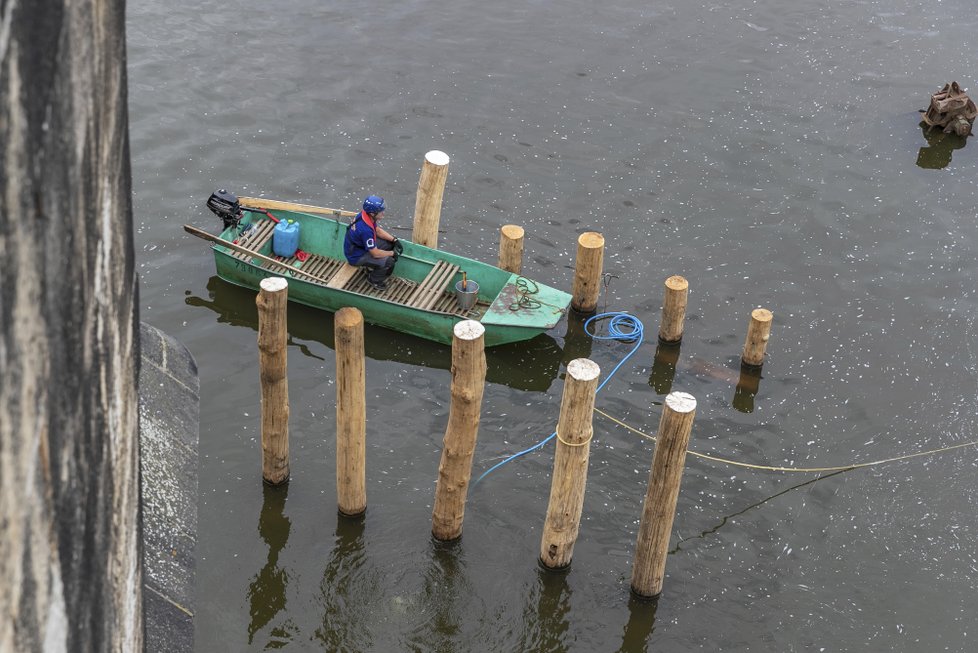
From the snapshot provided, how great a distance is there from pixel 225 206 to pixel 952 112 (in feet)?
44.7

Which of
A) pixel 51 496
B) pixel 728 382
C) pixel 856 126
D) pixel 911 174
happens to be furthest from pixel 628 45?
pixel 51 496

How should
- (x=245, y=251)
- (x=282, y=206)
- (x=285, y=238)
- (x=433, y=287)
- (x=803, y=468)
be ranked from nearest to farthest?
(x=803, y=468) → (x=245, y=251) → (x=433, y=287) → (x=285, y=238) → (x=282, y=206)

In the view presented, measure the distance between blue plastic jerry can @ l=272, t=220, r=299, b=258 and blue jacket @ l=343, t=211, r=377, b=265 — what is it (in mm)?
Answer: 964

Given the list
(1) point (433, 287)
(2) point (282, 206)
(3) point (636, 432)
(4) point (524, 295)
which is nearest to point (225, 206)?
(2) point (282, 206)

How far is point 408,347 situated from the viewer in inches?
593

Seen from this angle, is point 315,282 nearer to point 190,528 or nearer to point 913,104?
point 190,528

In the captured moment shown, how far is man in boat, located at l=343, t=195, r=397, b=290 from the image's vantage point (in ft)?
48.5

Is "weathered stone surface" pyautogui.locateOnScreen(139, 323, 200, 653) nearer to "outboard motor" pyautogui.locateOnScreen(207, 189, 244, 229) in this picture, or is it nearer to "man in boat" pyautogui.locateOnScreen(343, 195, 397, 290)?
"man in boat" pyautogui.locateOnScreen(343, 195, 397, 290)

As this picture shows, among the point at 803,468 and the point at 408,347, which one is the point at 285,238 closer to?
the point at 408,347

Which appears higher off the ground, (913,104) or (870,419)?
(913,104)

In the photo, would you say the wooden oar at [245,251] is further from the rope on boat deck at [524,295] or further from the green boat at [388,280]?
the rope on boat deck at [524,295]

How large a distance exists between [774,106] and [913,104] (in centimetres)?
298

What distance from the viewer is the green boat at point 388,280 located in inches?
572

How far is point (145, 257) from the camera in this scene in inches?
649
